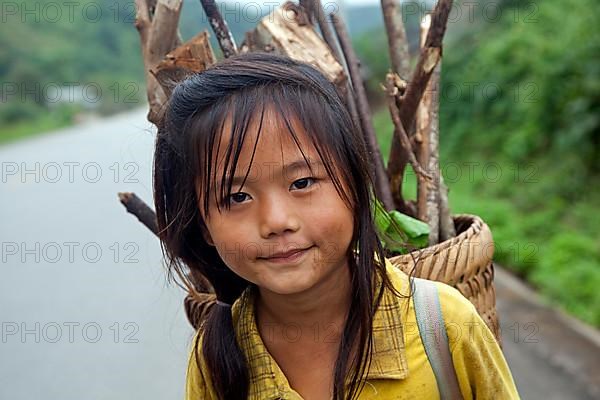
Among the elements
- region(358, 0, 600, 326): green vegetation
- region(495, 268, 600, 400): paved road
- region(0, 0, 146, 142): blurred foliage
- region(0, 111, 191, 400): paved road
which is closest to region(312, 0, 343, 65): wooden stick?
region(0, 111, 191, 400): paved road

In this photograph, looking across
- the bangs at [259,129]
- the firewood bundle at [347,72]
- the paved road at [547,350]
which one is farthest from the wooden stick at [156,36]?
the paved road at [547,350]

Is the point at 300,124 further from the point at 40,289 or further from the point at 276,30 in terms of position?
the point at 40,289

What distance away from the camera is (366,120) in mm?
1796

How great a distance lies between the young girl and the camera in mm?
1204

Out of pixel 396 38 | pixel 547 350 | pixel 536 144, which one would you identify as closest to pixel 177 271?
pixel 396 38

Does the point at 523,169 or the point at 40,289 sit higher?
the point at 523,169

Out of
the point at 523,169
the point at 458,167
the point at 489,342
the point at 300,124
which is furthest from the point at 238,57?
the point at 458,167

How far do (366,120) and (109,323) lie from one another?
9.90 feet

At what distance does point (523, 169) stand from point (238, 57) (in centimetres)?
610

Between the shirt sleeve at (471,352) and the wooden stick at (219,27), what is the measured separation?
30.6 inches

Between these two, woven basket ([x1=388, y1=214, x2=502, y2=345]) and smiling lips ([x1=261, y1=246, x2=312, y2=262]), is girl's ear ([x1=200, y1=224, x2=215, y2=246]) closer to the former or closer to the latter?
smiling lips ([x1=261, y1=246, x2=312, y2=262])

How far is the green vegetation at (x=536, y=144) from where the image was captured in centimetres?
492

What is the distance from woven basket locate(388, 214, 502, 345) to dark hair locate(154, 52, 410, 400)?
12 cm

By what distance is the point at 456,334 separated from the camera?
4.09 feet
